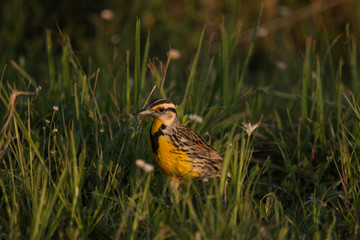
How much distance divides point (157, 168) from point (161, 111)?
19.2 inches

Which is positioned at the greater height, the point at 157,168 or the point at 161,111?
the point at 161,111

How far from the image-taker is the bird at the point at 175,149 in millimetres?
3941

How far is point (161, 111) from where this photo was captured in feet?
13.3

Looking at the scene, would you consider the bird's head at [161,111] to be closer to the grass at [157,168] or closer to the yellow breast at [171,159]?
the yellow breast at [171,159]

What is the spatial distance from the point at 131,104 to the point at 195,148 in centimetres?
126

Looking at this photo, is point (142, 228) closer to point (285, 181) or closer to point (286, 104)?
point (285, 181)

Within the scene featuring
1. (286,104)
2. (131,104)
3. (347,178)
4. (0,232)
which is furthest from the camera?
(286,104)

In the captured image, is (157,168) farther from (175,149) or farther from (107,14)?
(107,14)

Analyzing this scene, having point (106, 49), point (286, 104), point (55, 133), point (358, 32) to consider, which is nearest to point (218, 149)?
point (55, 133)

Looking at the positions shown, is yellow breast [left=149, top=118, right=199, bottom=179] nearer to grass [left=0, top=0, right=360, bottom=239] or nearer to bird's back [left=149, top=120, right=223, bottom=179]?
bird's back [left=149, top=120, right=223, bottom=179]

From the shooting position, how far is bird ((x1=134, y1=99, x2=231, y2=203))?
3.94 m

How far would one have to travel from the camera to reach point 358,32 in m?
7.64

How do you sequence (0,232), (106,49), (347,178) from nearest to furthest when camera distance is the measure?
(0,232)
(347,178)
(106,49)

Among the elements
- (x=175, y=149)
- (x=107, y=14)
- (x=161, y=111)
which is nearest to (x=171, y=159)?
(x=175, y=149)
